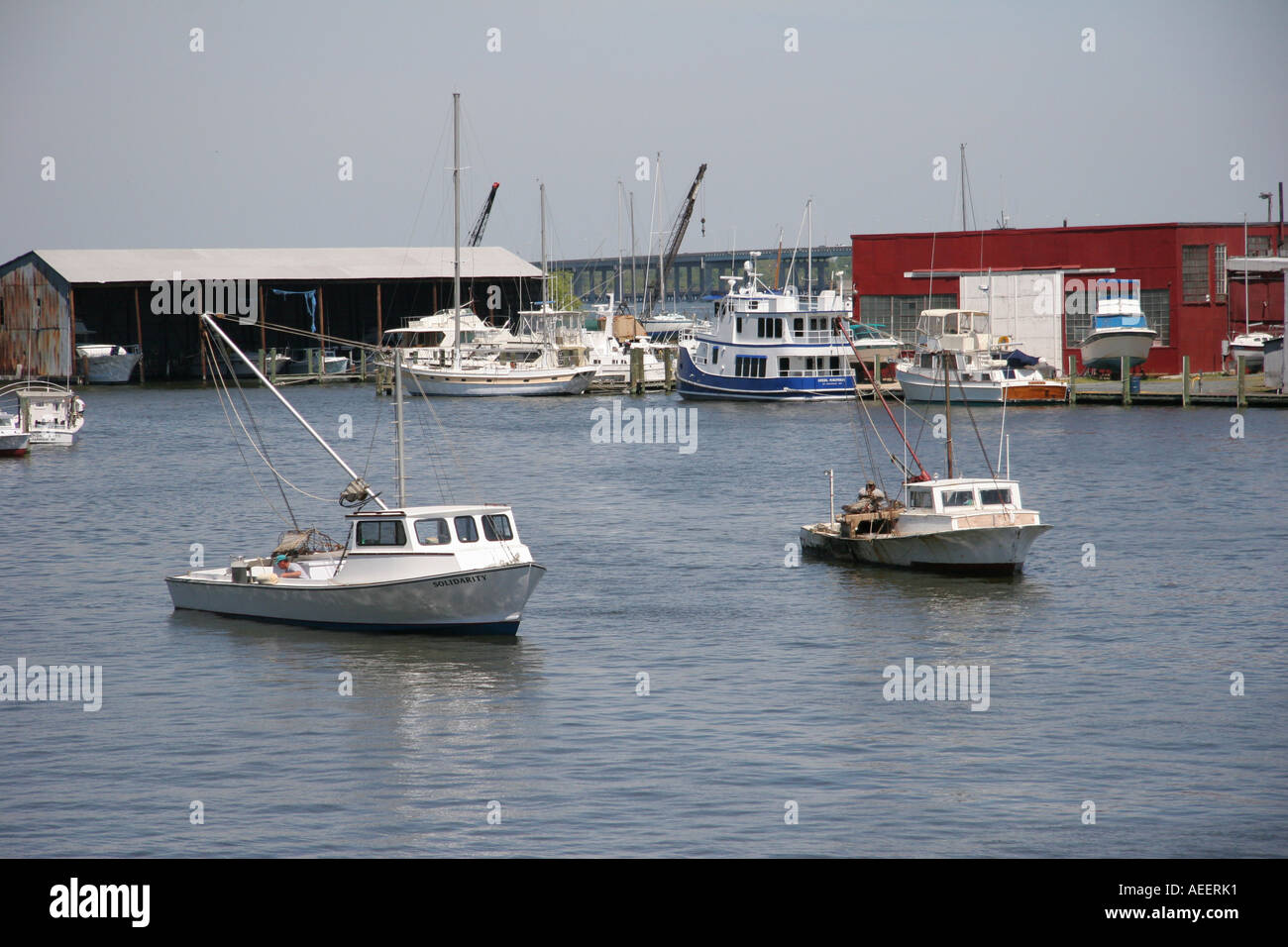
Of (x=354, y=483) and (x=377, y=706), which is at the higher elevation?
(x=354, y=483)

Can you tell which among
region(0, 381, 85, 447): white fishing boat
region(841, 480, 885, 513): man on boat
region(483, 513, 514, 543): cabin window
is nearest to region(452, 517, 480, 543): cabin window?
region(483, 513, 514, 543): cabin window

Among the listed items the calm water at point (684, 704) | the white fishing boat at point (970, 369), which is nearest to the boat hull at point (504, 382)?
the white fishing boat at point (970, 369)

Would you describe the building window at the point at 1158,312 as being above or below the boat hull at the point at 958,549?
above

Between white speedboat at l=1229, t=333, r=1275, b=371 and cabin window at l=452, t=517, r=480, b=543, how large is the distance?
68.1 metres

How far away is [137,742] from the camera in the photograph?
23.4 metres

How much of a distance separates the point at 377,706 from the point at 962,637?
38.7 ft

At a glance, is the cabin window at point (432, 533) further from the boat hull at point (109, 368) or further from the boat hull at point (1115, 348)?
the boat hull at point (109, 368)

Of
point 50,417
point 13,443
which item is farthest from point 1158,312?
point 13,443

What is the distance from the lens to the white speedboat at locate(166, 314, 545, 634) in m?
28.9

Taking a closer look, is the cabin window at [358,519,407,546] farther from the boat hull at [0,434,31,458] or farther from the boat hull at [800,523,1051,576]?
the boat hull at [0,434,31,458]
